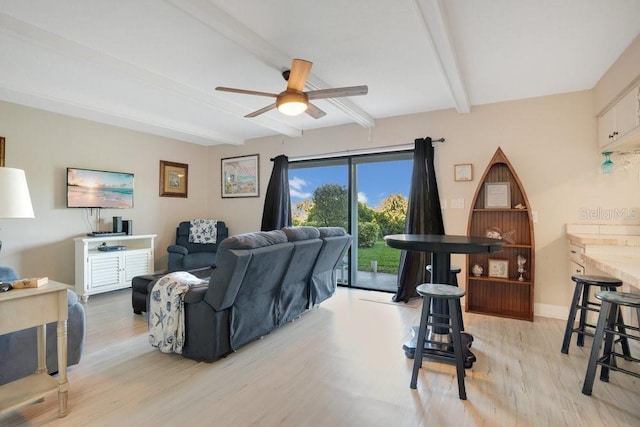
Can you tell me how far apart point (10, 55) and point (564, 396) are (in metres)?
5.00

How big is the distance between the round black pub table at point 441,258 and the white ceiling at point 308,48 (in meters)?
1.49

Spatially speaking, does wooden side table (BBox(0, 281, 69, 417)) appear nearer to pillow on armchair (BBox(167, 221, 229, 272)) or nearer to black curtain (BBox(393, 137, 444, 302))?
pillow on armchair (BBox(167, 221, 229, 272))

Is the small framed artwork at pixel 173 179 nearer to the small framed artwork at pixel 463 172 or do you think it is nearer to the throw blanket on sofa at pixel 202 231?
the throw blanket on sofa at pixel 202 231

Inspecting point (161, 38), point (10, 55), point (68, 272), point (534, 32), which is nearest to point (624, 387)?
point (534, 32)

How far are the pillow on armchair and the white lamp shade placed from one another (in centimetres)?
270

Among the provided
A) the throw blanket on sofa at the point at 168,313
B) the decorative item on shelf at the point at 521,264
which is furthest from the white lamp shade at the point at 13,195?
the decorative item on shelf at the point at 521,264

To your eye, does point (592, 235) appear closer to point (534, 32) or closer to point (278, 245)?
point (534, 32)

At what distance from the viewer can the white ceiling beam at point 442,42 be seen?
202cm

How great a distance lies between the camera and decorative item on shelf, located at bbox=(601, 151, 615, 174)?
3.28 metres

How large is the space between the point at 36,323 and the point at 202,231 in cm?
393

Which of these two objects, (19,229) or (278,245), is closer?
(278,245)

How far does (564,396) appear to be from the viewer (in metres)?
2.04

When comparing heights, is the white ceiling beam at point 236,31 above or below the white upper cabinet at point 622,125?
above

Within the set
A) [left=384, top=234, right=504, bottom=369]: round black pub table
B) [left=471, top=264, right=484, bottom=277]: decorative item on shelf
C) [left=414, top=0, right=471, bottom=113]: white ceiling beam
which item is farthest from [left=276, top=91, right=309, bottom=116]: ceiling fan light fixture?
[left=471, top=264, right=484, bottom=277]: decorative item on shelf
